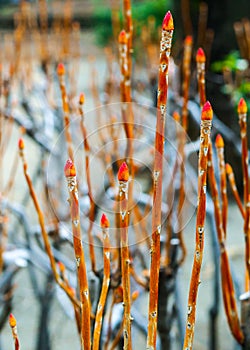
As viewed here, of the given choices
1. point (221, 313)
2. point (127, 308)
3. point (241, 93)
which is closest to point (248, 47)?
point (241, 93)

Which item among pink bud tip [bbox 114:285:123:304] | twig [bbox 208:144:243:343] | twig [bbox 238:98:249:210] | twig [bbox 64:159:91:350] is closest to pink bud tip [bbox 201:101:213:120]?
twig [bbox 64:159:91:350]

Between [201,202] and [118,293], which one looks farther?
[118,293]

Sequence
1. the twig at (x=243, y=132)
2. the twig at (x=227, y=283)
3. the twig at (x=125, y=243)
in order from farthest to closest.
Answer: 1. the twig at (x=227, y=283)
2. the twig at (x=243, y=132)
3. the twig at (x=125, y=243)

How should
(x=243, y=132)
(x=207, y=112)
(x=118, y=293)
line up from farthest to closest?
(x=118, y=293) < (x=243, y=132) < (x=207, y=112)

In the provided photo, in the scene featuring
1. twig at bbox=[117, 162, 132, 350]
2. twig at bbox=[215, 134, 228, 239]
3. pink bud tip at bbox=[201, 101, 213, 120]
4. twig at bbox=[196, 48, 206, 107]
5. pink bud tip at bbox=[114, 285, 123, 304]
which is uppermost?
twig at bbox=[196, 48, 206, 107]

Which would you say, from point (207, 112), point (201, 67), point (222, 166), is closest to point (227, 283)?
point (222, 166)

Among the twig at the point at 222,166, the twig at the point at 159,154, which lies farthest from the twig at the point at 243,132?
the twig at the point at 159,154

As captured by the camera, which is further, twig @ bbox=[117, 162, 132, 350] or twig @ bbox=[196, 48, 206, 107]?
twig @ bbox=[196, 48, 206, 107]

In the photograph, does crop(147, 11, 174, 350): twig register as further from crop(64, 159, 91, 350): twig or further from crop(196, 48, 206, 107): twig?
crop(196, 48, 206, 107): twig

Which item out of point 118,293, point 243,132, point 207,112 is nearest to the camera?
point 207,112

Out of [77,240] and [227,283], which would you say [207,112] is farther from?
[227,283]

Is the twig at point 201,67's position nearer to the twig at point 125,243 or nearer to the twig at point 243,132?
the twig at point 243,132

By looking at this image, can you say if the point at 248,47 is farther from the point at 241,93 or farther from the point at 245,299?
the point at 245,299

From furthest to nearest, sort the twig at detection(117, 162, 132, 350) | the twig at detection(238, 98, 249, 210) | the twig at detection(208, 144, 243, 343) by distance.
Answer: the twig at detection(208, 144, 243, 343) → the twig at detection(238, 98, 249, 210) → the twig at detection(117, 162, 132, 350)
